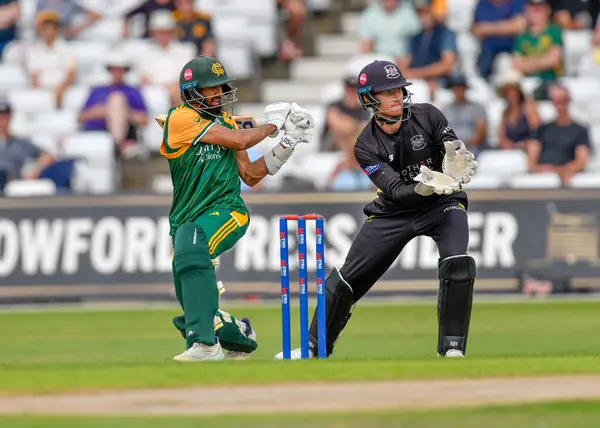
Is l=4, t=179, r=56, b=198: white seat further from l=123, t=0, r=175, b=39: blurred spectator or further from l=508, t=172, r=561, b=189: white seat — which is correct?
l=508, t=172, r=561, b=189: white seat

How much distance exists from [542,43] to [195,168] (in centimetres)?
1005

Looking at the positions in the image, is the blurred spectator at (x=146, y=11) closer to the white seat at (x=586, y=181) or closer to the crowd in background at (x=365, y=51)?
the crowd in background at (x=365, y=51)

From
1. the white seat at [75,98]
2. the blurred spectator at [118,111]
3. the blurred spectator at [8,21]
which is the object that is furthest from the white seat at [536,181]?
the blurred spectator at [8,21]

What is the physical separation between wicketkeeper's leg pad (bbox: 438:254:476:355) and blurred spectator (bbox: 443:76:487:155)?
807 centimetres

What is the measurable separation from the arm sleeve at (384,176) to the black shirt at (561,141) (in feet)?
25.1

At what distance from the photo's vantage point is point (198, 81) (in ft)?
30.6

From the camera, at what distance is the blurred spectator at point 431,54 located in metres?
18.4

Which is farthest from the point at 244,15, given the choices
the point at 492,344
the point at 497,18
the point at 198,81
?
the point at 198,81

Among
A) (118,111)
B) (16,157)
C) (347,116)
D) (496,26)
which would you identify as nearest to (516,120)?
(496,26)

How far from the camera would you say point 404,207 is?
9.78 meters

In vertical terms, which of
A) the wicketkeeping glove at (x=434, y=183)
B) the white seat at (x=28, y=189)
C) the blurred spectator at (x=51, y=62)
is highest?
the blurred spectator at (x=51, y=62)

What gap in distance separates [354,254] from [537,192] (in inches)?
272

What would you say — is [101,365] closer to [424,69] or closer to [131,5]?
[424,69]

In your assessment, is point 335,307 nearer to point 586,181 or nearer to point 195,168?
point 195,168
